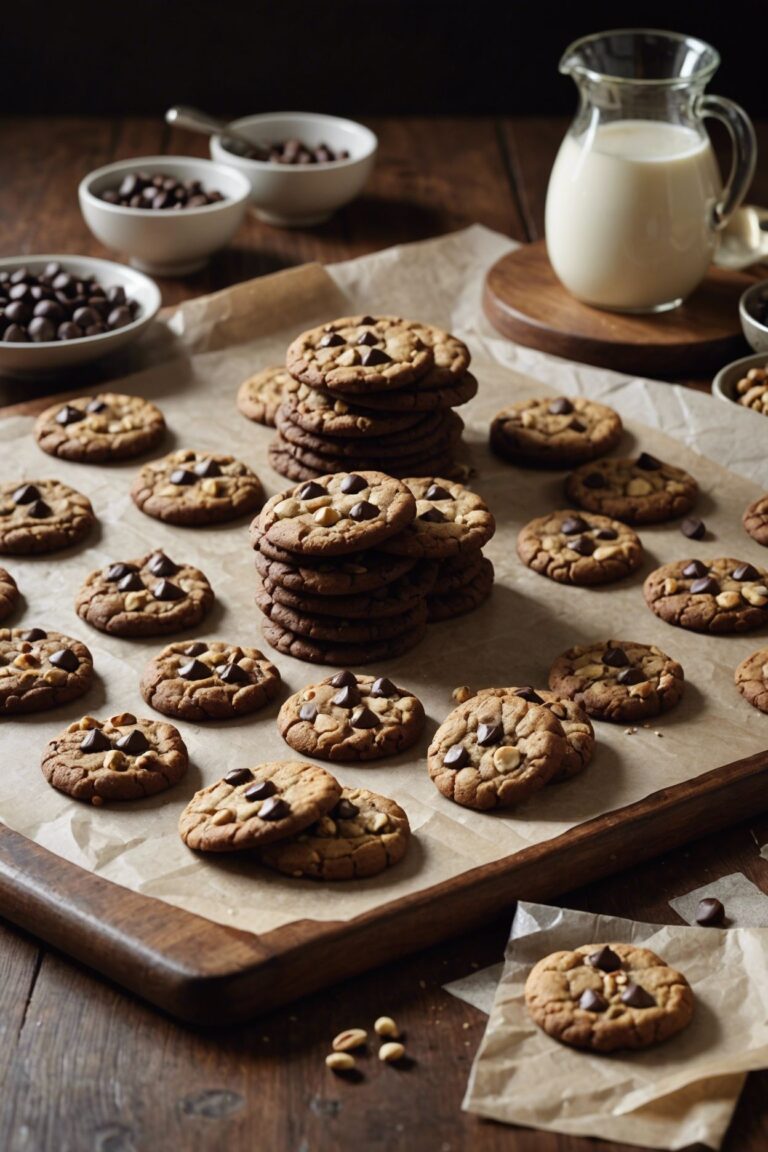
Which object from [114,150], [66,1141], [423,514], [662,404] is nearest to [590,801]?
[423,514]

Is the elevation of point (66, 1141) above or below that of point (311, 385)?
below

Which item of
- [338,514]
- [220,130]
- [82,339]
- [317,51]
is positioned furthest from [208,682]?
[317,51]

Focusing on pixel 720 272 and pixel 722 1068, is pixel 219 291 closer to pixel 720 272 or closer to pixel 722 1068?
pixel 720 272

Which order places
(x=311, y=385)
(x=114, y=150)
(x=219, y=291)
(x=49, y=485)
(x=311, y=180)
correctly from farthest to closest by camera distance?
(x=114, y=150) → (x=311, y=180) → (x=219, y=291) → (x=49, y=485) → (x=311, y=385)

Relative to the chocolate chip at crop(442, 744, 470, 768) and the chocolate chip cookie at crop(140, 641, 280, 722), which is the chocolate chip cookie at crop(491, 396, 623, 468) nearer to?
the chocolate chip cookie at crop(140, 641, 280, 722)

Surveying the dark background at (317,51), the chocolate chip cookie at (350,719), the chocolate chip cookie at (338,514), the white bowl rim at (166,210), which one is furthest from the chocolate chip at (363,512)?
the dark background at (317,51)

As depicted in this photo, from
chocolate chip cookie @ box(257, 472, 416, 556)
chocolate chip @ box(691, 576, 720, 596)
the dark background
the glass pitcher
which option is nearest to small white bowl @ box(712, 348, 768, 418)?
the glass pitcher
